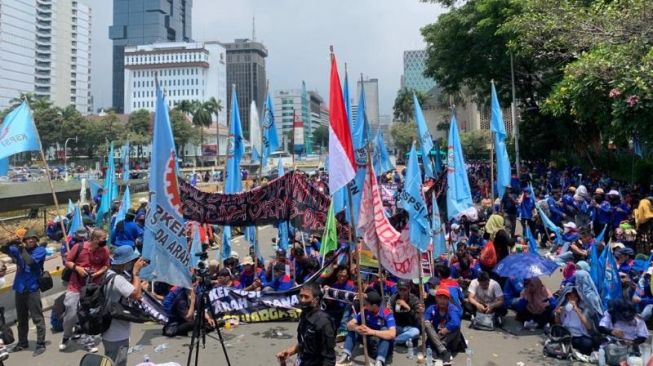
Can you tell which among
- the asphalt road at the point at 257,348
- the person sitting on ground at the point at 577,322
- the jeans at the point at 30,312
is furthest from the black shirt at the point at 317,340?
the jeans at the point at 30,312

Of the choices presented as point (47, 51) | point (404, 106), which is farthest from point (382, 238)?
point (47, 51)

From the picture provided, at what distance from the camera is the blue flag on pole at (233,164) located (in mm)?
10523

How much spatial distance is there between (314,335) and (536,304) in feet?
15.4

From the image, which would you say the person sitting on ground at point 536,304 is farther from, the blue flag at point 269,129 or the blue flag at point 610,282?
the blue flag at point 269,129

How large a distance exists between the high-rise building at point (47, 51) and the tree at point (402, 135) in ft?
237

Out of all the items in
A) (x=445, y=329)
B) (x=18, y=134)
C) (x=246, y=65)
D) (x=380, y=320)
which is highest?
(x=246, y=65)

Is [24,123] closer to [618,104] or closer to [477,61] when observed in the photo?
[618,104]

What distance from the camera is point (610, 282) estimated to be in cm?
713

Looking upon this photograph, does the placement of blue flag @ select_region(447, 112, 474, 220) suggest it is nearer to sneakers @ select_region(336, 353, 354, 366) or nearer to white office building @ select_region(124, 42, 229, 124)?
sneakers @ select_region(336, 353, 354, 366)

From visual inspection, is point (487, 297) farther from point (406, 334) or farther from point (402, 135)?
point (402, 135)

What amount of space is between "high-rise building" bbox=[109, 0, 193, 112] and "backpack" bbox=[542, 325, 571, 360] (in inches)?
6960

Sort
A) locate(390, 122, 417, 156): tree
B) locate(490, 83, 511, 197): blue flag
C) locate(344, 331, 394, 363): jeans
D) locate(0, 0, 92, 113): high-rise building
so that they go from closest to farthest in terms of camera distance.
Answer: locate(344, 331, 394, 363): jeans → locate(490, 83, 511, 197): blue flag → locate(390, 122, 417, 156): tree → locate(0, 0, 92, 113): high-rise building

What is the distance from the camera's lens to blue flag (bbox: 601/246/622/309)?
6.99m

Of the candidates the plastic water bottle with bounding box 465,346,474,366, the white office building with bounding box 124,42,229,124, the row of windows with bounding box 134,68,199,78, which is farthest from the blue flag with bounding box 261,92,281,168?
the row of windows with bounding box 134,68,199,78
